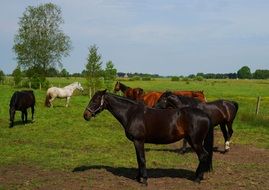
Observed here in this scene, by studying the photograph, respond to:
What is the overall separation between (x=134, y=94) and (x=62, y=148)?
20.6ft

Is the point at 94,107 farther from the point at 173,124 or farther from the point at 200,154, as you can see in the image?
the point at 200,154

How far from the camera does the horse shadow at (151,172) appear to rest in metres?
10.3

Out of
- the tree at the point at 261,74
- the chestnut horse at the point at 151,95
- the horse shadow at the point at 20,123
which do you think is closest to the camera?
the chestnut horse at the point at 151,95

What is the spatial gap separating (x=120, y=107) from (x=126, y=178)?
1692mm

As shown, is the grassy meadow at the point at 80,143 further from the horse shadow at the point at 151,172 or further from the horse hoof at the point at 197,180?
the horse hoof at the point at 197,180

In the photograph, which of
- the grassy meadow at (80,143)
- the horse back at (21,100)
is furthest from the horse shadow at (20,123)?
the horse back at (21,100)

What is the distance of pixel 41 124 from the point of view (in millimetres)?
20297

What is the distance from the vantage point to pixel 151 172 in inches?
420

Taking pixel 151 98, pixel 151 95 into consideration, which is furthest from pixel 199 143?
pixel 151 95

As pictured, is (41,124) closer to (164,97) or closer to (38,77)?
(164,97)

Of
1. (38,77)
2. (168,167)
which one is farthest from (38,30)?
(168,167)

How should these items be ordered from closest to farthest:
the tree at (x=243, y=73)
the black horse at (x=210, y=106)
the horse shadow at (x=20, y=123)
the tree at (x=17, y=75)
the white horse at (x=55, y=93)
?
the black horse at (x=210, y=106) → the horse shadow at (x=20, y=123) → the white horse at (x=55, y=93) → the tree at (x=17, y=75) → the tree at (x=243, y=73)

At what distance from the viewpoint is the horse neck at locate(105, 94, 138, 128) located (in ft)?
31.9

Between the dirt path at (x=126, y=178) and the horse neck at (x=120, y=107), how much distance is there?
1412 mm
